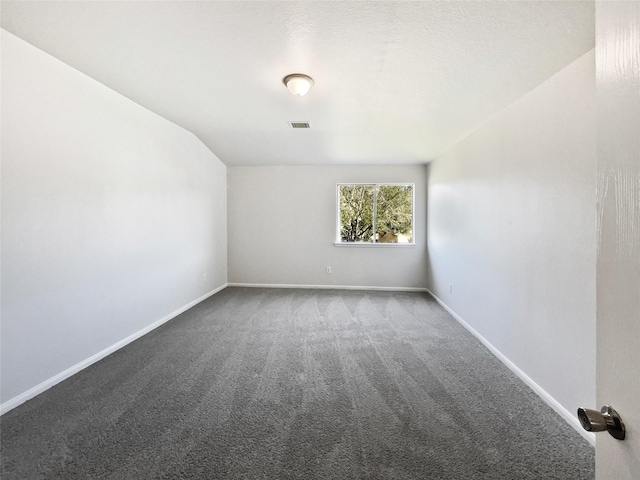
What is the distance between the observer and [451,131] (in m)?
3.13

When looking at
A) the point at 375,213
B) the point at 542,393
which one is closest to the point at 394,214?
the point at 375,213

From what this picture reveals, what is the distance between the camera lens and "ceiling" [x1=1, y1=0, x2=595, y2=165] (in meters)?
1.51

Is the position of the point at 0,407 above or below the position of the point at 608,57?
below

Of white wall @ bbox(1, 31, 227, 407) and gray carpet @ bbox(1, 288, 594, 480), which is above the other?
white wall @ bbox(1, 31, 227, 407)

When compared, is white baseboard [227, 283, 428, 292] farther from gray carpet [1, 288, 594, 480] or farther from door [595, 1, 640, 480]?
door [595, 1, 640, 480]

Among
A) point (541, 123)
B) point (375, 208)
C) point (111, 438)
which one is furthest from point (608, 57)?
point (375, 208)

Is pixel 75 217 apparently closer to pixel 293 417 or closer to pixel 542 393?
pixel 293 417

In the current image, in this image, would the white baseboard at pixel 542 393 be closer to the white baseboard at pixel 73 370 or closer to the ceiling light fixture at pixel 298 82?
the ceiling light fixture at pixel 298 82

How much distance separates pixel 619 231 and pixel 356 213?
4572 millimetres

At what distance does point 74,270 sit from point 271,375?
5.98ft

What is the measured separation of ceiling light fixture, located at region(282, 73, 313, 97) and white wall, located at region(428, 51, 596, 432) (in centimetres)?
173

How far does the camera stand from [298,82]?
7.06 ft

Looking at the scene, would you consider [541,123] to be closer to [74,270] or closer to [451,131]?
[451,131]

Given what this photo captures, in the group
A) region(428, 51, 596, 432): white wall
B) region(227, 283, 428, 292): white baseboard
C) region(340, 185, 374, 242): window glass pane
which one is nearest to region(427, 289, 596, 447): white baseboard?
region(428, 51, 596, 432): white wall
